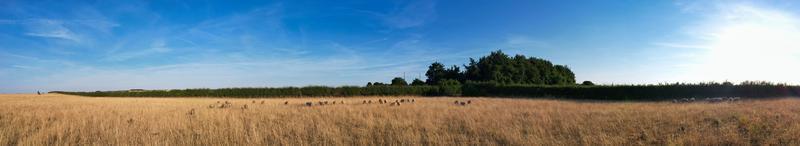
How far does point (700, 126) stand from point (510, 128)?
4279mm

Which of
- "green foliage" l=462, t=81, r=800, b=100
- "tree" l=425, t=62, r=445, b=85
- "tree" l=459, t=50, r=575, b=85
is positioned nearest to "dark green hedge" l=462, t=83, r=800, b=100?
"green foliage" l=462, t=81, r=800, b=100

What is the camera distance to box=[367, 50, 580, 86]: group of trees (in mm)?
67688

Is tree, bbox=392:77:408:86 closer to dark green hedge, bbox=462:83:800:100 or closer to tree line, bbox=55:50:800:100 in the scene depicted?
tree line, bbox=55:50:800:100

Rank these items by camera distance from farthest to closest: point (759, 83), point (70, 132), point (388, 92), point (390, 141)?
point (388, 92)
point (759, 83)
point (70, 132)
point (390, 141)

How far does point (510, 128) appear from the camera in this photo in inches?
407

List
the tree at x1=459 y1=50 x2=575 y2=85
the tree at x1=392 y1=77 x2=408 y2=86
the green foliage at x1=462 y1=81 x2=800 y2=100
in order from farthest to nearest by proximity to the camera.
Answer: the tree at x1=392 y1=77 x2=408 y2=86, the tree at x1=459 y1=50 x2=575 y2=85, the green foliage at x1=462 y1=81 x2=800 y2=100

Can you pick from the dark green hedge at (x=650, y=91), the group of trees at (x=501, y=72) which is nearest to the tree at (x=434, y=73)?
the group of trees at (x=501, y=72)

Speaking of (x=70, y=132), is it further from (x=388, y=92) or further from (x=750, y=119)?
(x=388, y=92)

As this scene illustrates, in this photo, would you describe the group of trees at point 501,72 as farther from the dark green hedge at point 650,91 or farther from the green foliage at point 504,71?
the dark green hedge at point 650,91

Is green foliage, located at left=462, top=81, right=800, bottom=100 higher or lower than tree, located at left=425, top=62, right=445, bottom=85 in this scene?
lower

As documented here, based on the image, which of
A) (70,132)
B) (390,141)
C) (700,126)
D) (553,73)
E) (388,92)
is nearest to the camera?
(390,141)

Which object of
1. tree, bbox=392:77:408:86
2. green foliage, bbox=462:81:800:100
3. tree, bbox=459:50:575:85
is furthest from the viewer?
tree, bbox=392:77:408:86

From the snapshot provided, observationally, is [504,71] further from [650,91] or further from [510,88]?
[650,91]

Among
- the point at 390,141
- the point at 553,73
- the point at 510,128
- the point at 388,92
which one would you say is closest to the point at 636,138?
the point at 510,128
